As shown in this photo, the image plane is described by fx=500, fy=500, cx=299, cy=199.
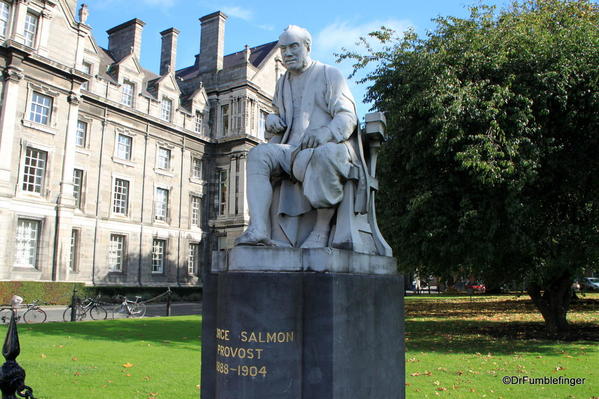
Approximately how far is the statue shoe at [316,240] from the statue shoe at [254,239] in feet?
1.10

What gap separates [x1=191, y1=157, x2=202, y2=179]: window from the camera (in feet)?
131

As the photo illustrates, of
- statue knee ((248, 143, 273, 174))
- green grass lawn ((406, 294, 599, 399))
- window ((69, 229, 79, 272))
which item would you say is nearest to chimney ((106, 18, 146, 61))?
window ((69, 229, 79, 272))

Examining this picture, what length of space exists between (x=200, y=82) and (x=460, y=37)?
30717mm

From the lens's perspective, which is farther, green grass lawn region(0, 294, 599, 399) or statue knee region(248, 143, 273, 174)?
green grass lawn region(0, 294, 599, 399)

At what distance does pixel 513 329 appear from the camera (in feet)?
55.4

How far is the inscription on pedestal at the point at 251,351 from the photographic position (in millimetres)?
3854

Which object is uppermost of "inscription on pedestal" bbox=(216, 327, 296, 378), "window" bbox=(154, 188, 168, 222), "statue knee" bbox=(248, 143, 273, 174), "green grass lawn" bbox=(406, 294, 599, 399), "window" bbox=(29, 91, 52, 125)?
A: "window" bbox=(29, 91, 52, 125)

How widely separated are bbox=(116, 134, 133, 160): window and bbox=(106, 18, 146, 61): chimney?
7.92m

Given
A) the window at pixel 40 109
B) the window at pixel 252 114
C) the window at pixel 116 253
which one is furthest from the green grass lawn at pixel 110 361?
the window at pixel 252 114

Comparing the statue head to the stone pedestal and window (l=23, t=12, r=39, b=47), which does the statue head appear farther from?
window (l=23, t=12, r=39, b=47)

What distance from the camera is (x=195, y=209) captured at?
133 ft

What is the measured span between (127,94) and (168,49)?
32.2 ft

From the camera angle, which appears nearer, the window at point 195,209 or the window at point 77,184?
the window at point 77,184

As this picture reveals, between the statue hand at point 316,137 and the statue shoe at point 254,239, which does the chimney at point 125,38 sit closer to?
the statue hand at point 316,137
